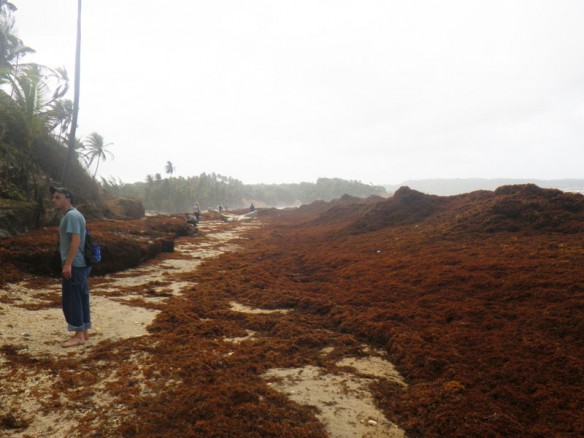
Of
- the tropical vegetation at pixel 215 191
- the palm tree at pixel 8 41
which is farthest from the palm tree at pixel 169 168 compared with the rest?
the palm tree at pixel 8 41

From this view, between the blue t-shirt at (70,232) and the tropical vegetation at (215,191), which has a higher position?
the tropical vegetation at (215,191)

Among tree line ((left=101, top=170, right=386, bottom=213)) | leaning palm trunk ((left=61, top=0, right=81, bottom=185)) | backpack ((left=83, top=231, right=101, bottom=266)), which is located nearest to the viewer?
backpack ((left=83, top=231, right=101, bottom=266))

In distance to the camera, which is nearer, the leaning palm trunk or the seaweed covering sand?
the seaweed covering sand

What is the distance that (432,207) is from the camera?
1372 centimetres

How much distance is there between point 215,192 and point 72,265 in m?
54.6

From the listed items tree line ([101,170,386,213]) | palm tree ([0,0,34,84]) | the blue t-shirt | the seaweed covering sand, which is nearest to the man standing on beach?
the blue t-shirt

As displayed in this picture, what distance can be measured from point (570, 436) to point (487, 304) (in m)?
2.58

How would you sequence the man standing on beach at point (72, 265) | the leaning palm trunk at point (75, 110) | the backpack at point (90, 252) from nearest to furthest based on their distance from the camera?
the man standing on beach at point (72, 265) → the backpack at point (90, 252) → the leaning palm trunk at point (75, 110)

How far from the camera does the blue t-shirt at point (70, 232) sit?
374cm

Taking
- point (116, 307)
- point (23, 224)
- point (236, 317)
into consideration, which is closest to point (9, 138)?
point (23, 224)

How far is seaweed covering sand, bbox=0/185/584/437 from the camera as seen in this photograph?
8.24 ft

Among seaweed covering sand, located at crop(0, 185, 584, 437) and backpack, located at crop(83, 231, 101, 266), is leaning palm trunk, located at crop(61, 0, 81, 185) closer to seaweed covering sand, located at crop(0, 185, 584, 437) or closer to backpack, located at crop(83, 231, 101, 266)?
seaweed covering sand, located at crop(0, 185, 584, 437)

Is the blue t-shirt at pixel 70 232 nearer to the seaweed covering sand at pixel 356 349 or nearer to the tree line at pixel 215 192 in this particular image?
the seaweed covering sand at pixel 356 349

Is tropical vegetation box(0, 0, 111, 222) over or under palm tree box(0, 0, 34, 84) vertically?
under
